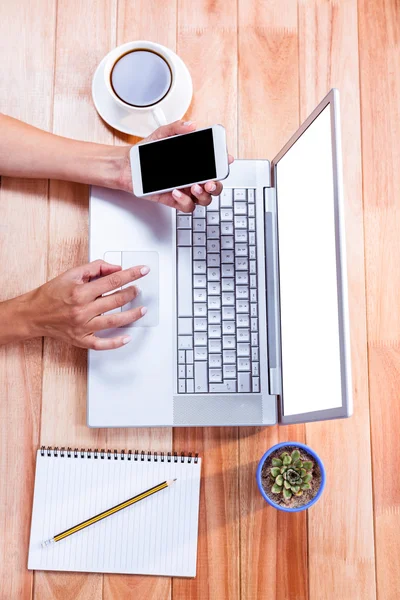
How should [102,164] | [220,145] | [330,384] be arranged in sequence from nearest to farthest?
[330,384] → [220,145] → [102,164]

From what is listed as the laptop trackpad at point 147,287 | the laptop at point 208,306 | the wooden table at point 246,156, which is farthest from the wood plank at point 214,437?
the laptop trackpad at point 147,287

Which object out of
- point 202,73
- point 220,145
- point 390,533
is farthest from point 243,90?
point 390,533

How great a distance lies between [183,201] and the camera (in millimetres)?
774

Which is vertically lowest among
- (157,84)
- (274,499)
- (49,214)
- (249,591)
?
(249,591)

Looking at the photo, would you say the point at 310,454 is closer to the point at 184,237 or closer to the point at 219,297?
the point at 219,297

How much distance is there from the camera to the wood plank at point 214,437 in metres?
0.86

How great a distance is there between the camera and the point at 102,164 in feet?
2.76

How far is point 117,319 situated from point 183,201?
0.20m

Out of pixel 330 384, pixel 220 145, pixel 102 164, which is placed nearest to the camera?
pixel 330 384

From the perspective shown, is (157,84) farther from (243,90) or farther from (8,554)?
(8,554)

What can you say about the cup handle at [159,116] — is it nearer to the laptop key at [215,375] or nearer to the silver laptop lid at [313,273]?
the silver laptop lid at [313,273]

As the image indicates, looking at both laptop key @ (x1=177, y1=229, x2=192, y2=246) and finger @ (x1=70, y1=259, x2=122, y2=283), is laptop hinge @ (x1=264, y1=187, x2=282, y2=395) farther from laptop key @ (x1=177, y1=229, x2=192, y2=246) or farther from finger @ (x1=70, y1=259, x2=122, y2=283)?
finger @ (x1=70, y1=259, x2=122, y2=283)

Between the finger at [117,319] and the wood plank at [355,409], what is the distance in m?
0.35

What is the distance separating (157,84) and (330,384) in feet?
1.79
